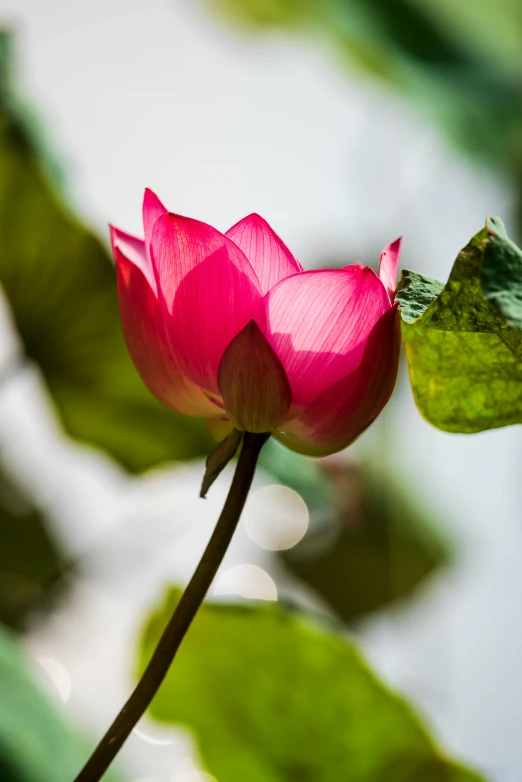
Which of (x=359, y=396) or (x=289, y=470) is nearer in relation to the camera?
(x=359, y=396)

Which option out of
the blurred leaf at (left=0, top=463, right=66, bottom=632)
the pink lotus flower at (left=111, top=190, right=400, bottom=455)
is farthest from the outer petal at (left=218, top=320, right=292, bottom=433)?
the blurred leaf at (left=0, top=463, right=66, bottom=632)

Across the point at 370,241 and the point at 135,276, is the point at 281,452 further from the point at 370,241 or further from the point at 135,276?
the point at 370,241

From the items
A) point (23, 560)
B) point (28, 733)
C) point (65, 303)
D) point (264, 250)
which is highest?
point (264, 250)

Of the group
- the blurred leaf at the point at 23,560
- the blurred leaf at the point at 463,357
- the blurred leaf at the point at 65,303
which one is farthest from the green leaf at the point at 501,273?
the blurred leaf at the point at 23,560

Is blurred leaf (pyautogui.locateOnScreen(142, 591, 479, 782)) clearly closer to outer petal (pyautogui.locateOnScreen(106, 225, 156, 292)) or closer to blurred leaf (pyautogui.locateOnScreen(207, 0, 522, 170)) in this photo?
outer petal (pyautogui.locateOnScreen(106, 225, 156, 292))

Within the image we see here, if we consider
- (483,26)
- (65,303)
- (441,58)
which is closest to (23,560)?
(65,303)

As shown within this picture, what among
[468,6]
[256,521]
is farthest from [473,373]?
[468,6]

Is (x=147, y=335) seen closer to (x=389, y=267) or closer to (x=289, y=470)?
(x=389, y=267)
